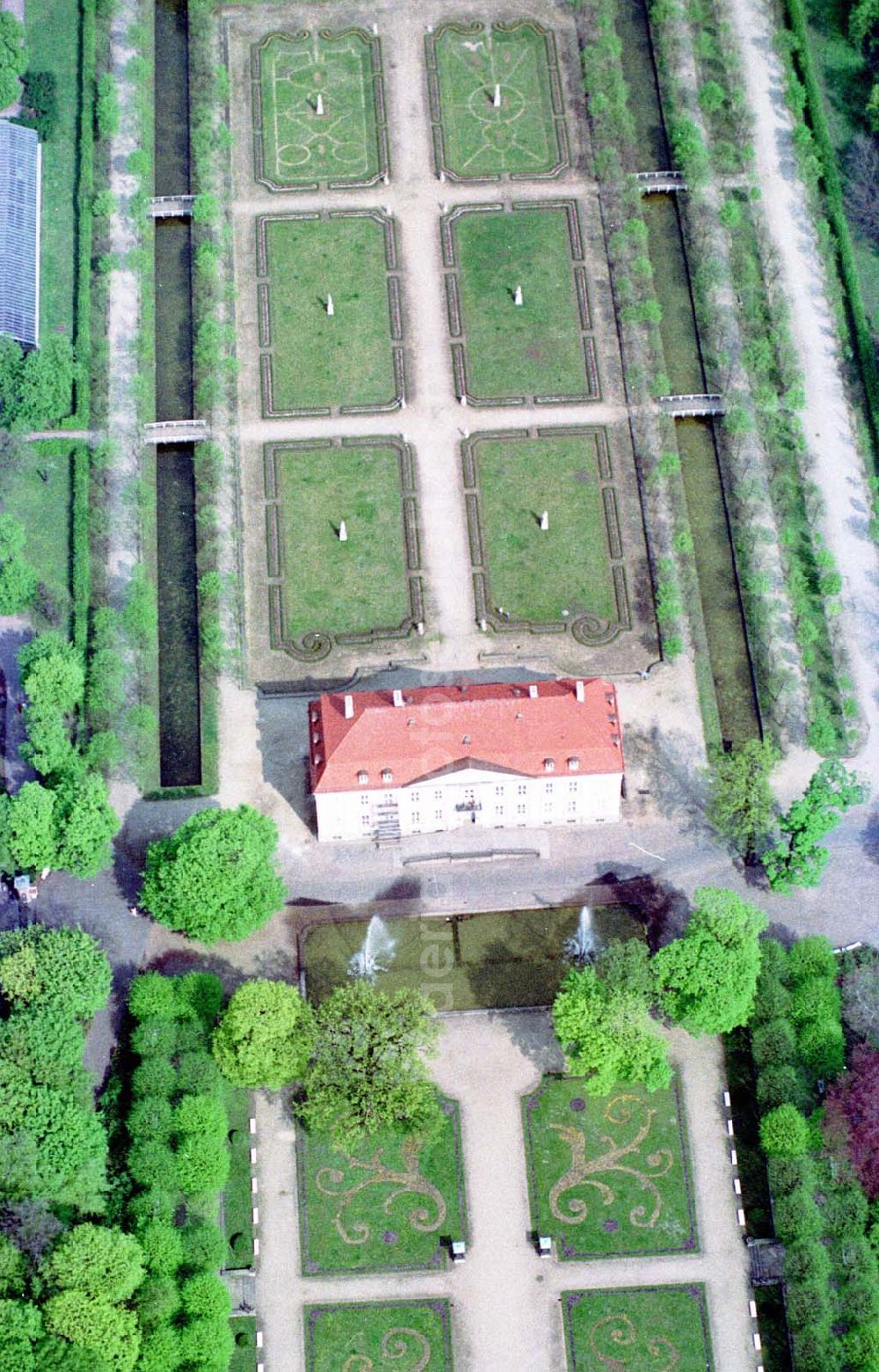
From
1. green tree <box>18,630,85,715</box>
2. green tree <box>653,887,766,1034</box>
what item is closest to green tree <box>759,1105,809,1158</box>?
green tree <box>653,887,766,1034</box>

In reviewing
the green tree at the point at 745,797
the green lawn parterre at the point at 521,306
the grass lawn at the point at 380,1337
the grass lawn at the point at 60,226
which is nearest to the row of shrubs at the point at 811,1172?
the green tree at the point at 745,797

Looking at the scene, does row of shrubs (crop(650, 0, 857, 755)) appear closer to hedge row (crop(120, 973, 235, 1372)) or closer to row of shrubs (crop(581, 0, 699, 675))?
row of shrubs (crop(581, 0, 699, 675))

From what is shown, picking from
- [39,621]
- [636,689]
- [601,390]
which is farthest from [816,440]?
[39,621]

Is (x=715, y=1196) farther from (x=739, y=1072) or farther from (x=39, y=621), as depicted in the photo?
(x=39, y=621)

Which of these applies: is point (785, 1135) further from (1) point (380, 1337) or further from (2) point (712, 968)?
(1) point (380, 1337)

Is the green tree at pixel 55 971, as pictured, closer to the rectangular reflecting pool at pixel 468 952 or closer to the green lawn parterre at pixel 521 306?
the rectangular reflecting pool at pixel 468 952

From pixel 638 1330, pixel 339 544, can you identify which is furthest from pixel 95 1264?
pixel 339 544
